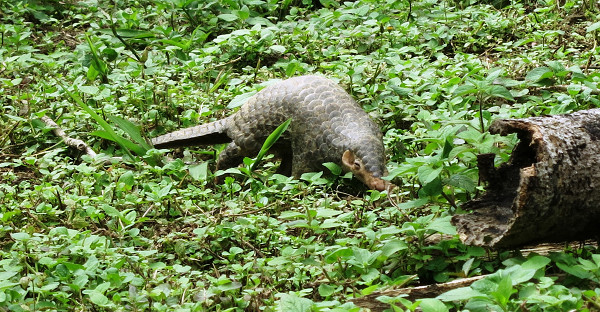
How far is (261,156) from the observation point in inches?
169

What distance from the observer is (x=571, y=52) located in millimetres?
5430

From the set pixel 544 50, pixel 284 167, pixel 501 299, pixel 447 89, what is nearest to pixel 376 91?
pixel 447 89

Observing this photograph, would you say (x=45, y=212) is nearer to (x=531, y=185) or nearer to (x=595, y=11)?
(x=531, y=185)

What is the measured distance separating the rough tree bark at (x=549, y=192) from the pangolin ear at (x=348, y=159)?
1283 millimetres

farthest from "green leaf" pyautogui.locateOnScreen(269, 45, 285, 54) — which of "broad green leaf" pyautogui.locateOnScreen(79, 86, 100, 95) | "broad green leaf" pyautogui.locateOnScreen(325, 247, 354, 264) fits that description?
"broad green leaf" pyautogui.locateOnScreen(325, 247, 354, 264)

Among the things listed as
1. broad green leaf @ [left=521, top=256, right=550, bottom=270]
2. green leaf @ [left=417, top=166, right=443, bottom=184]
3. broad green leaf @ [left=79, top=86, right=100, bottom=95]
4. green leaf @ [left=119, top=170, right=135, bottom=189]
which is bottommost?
green leaf @ [left=119, top=170, right=135, bottom=189]

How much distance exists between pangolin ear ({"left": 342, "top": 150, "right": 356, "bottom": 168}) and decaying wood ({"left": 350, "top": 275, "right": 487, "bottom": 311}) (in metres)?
1.53

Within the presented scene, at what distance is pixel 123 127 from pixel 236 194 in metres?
0.94

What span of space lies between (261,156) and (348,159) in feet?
1.67

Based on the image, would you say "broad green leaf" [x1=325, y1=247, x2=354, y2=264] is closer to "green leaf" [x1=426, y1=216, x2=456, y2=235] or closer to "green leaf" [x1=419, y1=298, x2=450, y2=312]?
"green leaf" [x1=426, y1=216, x2=456, y2=235]

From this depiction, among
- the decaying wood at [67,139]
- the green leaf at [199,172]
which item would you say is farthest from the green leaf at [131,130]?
the green leaf at [199,172]

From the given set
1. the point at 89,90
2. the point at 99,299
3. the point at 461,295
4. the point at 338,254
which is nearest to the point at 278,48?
the point at 89,90

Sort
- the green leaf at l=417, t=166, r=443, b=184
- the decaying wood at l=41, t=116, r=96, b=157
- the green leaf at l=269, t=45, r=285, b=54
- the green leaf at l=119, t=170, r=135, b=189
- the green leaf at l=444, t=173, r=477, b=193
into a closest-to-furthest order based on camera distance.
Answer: the green leaf at l=417, t=166, r=443, b=184 → the green leaf at l=444, t=173, r=477, b=193 → the green leaf at l=119, t=170, r=135, b=189 → the decaying wood at l=41, t=116, r=96, b=157 → the green leaf at l=269, t=45, r=285, b=54

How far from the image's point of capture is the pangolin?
418cm
